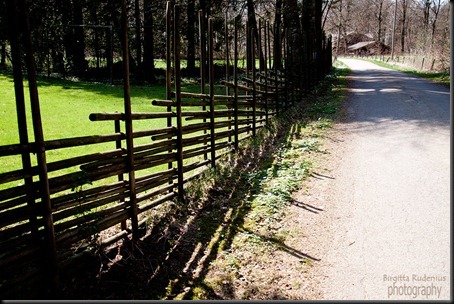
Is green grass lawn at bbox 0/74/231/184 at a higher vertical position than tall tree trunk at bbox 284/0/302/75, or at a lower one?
lower

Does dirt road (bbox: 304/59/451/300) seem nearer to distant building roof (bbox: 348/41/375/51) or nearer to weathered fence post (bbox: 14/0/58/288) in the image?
weathered fence post (bbox: 14/0/58/288)

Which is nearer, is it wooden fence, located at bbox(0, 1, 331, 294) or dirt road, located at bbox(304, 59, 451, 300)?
wooden fence, located at bbox(0, 1, 331, 294)

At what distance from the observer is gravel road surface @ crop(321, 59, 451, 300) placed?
3.24 meters

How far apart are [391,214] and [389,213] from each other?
0.03 m

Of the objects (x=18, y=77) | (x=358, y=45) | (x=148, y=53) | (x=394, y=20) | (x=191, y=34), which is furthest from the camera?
(x=358, y=45)

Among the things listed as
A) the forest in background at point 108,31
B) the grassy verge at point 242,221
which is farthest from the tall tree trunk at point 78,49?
the grassy verge at point 242,221

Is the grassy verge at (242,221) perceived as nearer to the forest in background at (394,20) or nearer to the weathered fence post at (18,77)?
the weathered fence post at (18,77)

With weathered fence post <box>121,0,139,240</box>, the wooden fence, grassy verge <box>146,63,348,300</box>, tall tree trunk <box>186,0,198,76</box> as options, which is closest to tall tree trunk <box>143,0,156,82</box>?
tall tree trunk <box>186,0,198,76</box>

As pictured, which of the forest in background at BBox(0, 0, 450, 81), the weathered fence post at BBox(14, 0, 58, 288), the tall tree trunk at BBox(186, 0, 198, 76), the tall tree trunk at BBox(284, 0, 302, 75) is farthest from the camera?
the tall tree trunk at BBox(186, 0, 198, 76)

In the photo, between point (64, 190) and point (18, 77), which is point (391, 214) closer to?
point (64, 190)

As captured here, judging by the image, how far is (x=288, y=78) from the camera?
1226cm

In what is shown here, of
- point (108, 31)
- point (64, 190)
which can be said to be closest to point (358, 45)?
point (108, 31)

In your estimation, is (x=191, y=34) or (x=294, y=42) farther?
(x=191, y=34)

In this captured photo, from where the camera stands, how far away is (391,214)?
4520 millimetres
